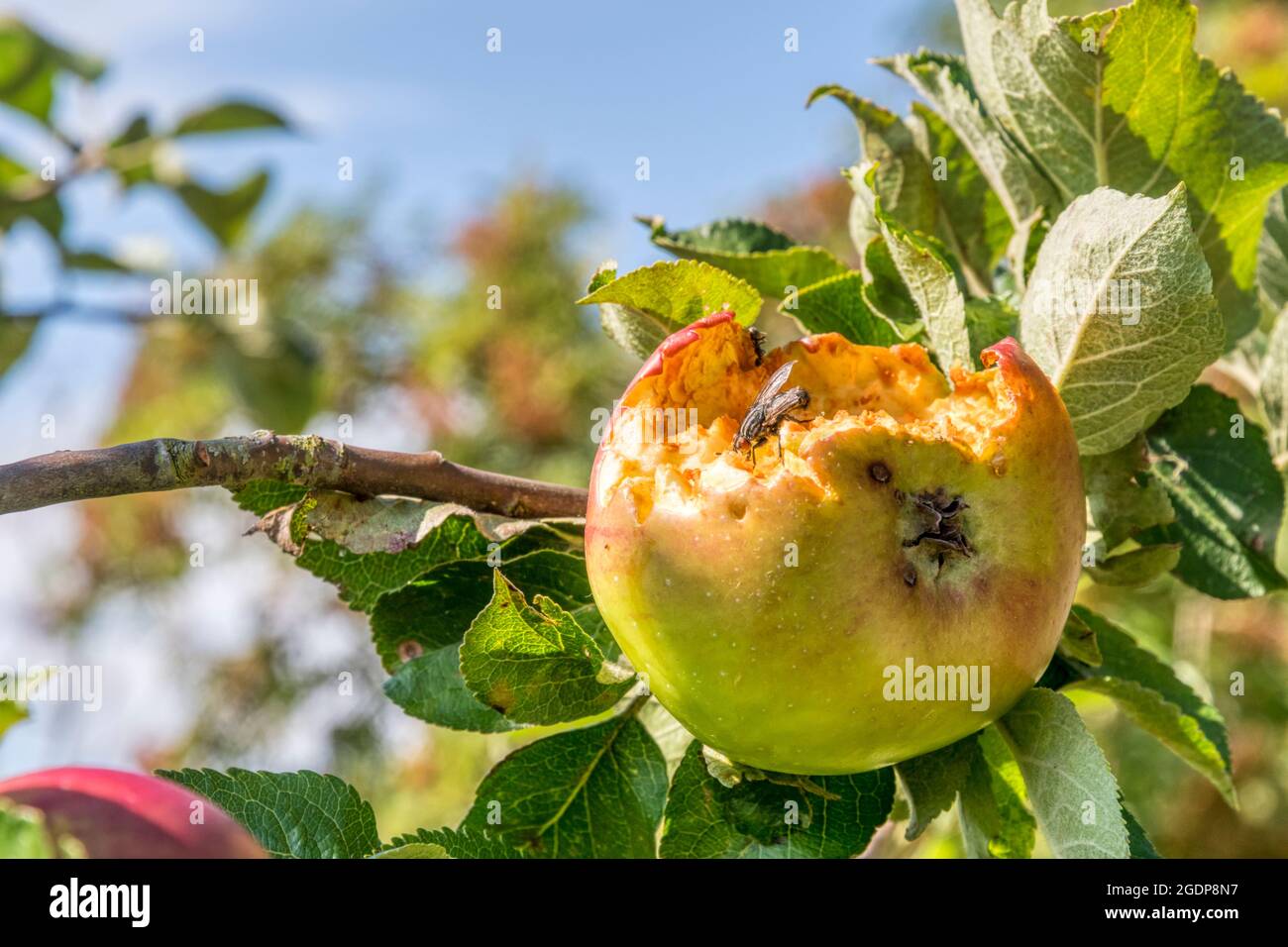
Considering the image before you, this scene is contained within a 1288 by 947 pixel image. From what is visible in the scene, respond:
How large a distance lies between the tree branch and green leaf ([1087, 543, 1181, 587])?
0.26m

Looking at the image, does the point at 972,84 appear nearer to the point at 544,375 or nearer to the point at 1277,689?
the point at 1277,689

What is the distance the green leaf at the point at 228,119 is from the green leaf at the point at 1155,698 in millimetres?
1126

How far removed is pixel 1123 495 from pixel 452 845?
1.17 ft

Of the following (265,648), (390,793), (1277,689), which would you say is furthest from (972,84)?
(265,648)

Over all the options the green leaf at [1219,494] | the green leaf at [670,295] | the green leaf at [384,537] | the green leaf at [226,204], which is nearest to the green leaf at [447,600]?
the green leaf at [384,537]

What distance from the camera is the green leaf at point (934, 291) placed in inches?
19.8

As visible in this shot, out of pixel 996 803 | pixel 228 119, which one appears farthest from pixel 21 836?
pixel 228 119

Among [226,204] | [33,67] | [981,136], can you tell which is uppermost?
[33,67]

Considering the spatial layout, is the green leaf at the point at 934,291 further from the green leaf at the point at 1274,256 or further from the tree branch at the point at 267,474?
the green leaf at the point at 1274,256

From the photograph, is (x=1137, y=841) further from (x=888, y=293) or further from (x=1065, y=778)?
(x=888, y=293)

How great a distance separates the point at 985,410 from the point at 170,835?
324mm

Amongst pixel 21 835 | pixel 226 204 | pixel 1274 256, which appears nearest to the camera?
pixel 21 835

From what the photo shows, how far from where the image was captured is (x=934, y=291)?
0.51 metres
